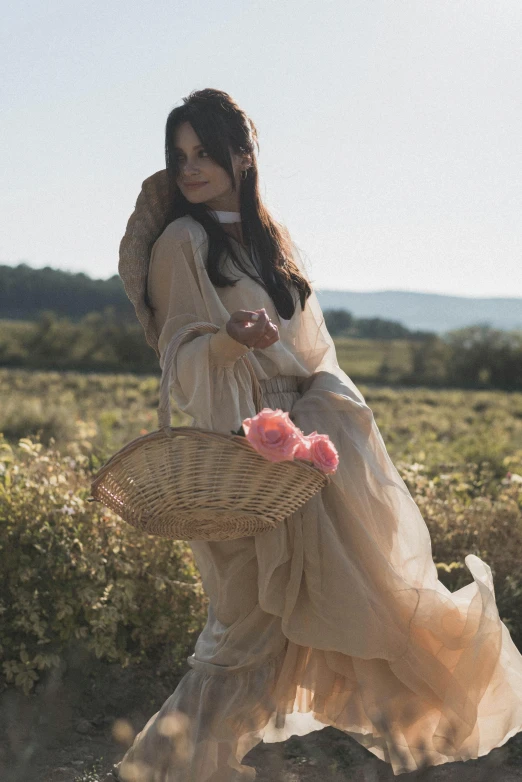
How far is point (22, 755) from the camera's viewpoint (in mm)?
3363

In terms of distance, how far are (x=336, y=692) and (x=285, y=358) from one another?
1021 millimetres

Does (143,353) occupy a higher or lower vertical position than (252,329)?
lower

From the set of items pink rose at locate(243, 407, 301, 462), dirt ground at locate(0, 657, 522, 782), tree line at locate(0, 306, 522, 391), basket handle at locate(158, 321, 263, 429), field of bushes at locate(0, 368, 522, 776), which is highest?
basket handle at locate(158, 321, 263, 429)

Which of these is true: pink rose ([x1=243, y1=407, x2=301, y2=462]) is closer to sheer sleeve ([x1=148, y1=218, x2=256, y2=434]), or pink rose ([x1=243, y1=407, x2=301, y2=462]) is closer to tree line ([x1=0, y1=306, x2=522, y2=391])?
sheer sleeve ([x1=148, y1=218, x2=256, y2=434])

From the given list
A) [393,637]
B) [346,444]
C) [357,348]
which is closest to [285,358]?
[346,444]

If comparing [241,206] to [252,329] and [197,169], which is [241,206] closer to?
[197,169]

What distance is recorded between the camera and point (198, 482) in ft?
7.93

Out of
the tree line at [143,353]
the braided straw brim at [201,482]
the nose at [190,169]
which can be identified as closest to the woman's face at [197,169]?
the nose at [190,169]

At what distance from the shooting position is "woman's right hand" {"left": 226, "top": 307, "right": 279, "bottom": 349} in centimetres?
252

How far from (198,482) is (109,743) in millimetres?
1671

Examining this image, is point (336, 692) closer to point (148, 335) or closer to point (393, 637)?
point (393, 637)

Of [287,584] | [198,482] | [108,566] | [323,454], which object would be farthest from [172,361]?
[108,566]

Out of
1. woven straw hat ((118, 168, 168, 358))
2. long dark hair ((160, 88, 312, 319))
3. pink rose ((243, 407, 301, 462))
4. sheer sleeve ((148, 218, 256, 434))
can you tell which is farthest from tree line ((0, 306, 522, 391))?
pink rose ((243, 407, 301, 462))

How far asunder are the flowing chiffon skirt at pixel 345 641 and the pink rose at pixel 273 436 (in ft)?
1.66
